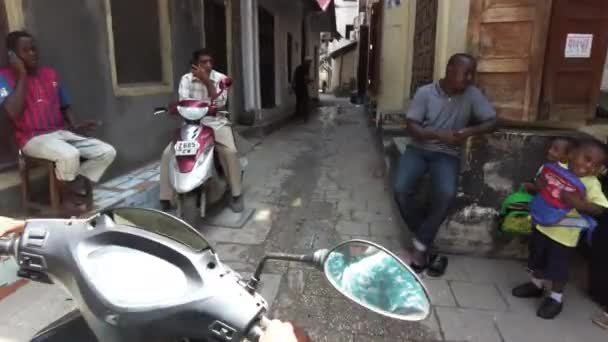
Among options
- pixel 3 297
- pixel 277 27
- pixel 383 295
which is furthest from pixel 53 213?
pixel 277 27

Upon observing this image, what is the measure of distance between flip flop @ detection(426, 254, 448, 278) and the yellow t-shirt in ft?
2.45

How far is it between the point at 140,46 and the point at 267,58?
16.1 feet

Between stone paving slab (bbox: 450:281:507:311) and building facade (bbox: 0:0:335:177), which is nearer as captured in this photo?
stone paving slab (bbox: 450:281:507:311)

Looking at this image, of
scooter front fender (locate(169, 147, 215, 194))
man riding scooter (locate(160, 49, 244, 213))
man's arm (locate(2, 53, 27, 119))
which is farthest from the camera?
man riding scooter (locate(160, 49, 244, 213))

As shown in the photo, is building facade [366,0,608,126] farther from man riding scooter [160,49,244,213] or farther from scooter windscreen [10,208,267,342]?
scooter windscreen [10,208,267,342]

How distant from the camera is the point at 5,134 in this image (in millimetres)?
3350

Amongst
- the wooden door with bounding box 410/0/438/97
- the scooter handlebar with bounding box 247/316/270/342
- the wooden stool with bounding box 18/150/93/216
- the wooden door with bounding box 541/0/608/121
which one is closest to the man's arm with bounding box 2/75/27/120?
the wooden stool with bounding box 18/150/93/216

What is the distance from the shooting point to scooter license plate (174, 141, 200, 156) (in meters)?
Result: 3.40

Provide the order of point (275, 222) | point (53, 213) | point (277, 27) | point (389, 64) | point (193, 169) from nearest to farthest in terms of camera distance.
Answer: point (53, 213) → point (193, 169) → point (275, 222) → point (389, 64) → point (277, 27)

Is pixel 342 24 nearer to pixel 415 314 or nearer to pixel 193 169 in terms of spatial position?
pixel 193 169

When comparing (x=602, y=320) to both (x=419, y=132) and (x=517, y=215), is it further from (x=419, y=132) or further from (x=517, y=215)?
(x=419, y=132)

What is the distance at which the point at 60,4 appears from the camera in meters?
3.64

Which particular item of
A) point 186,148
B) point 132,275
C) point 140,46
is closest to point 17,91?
point 186,148

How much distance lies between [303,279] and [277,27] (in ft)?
28.0
